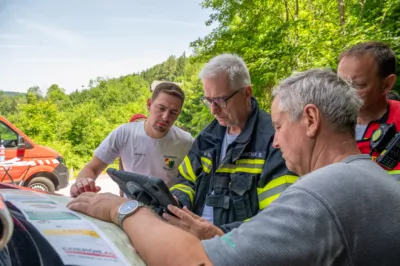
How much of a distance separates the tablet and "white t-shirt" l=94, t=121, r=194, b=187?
4.62ft

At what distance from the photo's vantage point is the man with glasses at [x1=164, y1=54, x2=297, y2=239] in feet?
6.23

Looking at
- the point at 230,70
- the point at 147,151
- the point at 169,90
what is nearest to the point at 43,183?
the point at 147,151

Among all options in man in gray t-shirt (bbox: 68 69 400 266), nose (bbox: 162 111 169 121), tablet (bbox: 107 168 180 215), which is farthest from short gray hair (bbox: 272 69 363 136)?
nose (bbox: 162 111 169 121)

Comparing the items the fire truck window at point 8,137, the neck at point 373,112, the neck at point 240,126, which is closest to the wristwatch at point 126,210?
the neck at point 240,126

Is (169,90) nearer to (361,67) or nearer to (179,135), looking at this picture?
(179,135)

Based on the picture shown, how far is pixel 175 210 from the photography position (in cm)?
141

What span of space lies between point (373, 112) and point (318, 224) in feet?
5.16

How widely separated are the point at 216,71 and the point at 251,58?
742 centimetres

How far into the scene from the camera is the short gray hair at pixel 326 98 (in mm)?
1167

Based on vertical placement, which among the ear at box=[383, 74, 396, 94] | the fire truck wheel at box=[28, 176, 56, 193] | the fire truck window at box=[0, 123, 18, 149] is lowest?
the fire truck wheel at box=[28, 176, 56, 193]

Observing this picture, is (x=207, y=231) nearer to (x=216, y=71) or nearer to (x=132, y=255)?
(x=132, y=255)

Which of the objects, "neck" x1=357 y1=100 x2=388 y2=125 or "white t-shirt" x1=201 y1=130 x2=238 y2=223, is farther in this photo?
"neck" x1=357 y1=100 x2=388 y2=125

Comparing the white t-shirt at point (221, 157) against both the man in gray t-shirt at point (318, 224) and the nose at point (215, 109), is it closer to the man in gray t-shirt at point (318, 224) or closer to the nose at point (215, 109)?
the nose at point (215, 109)

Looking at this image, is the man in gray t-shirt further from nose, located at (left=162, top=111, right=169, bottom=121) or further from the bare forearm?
nose, located at (left=162, top=111, right=169, bottom=121)
